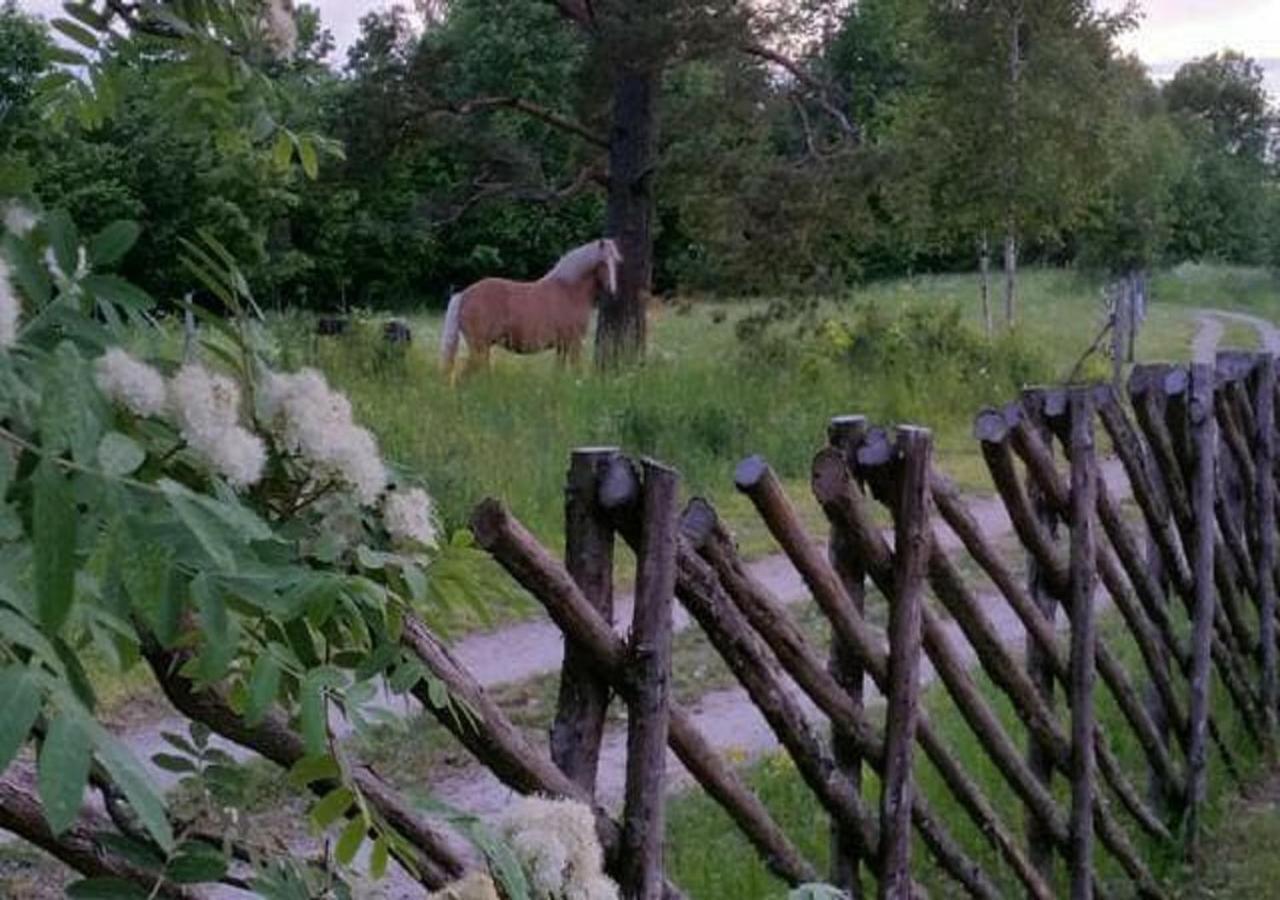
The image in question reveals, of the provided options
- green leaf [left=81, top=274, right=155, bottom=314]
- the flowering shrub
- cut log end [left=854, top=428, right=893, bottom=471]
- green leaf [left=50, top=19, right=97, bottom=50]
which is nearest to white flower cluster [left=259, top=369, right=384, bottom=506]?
the flowering shrub

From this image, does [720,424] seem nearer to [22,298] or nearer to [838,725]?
[838,725]

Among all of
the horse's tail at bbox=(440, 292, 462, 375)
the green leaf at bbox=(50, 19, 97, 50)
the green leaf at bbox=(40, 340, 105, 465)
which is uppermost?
the green leaf at bbox=(50, 19, 97, 50)

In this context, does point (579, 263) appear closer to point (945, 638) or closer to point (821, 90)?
point (821, 90)

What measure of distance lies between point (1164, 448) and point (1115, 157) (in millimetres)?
15836

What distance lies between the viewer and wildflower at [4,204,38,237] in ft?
3.52

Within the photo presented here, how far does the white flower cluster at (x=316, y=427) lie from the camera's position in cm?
119

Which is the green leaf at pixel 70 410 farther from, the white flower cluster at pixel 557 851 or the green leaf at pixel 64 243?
the white flower cluster at pixel 557 851

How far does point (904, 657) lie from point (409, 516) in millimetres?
1944

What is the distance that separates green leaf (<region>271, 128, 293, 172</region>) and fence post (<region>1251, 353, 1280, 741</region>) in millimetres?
4473

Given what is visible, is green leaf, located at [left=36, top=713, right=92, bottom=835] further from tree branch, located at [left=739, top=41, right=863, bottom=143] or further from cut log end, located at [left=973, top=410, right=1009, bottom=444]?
tree branch, located at [left=739, top=41, right=863, bottom=143]

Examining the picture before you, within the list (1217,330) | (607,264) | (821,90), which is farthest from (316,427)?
(1217,330)

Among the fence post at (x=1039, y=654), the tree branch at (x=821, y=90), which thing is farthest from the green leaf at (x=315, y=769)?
the tree branch at (x=821, y=90)

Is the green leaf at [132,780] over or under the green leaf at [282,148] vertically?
under

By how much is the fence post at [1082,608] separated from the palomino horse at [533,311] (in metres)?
10.3
